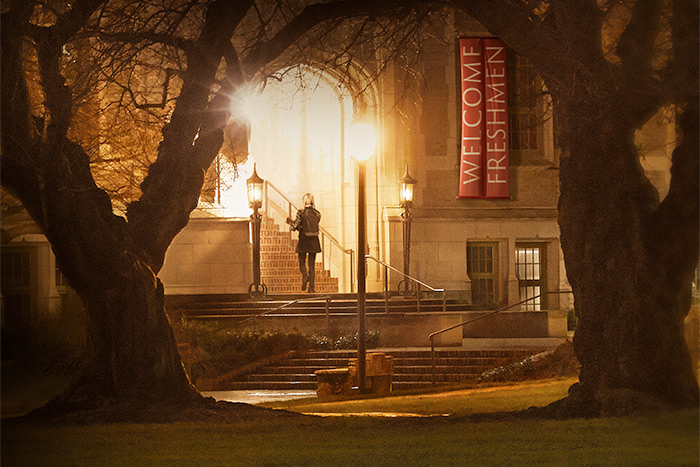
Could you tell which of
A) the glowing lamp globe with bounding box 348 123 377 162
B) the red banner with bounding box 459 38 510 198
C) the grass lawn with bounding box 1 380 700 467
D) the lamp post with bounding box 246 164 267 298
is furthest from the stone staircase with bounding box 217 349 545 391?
the red banner with bounding box 459 38 510 198

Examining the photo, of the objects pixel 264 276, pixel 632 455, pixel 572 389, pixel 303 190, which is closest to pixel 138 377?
pixel 572 389

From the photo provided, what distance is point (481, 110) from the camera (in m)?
29.9

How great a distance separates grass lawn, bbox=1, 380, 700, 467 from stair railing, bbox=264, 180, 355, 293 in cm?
1802

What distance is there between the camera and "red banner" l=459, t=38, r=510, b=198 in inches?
1169

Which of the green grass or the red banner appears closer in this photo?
the green grass

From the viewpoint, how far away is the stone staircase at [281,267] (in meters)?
29.8

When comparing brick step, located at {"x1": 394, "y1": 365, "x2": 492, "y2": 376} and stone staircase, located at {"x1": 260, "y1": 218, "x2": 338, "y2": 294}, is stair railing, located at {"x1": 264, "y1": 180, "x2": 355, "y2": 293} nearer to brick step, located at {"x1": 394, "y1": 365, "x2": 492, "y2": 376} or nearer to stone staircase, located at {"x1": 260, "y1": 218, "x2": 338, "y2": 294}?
stone staircase, located at {"x1": 260, "y1": 218, "x2": 338, "y2": 294}

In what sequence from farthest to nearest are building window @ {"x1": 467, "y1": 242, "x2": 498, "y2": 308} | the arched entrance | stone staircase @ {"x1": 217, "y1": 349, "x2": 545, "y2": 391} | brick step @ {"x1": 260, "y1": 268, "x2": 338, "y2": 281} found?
building window @ {"x1": 467, "y1": 242, "x2": 498, "y2": 308}, the arched entrance, brick step @ {"x1": 260, "y1": 268, "x2": 338, "y2": 281}, stone staircase @ {"x1": 217, "y1": 349, "x2": 545, "y2": 391}

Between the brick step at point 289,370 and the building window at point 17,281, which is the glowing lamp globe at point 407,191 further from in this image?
the building window at point 17,281

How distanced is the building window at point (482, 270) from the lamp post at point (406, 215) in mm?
3221

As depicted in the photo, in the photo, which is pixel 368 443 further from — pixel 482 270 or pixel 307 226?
pixel 482 270

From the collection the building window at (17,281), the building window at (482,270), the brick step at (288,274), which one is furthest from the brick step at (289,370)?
the building window at (482,270)

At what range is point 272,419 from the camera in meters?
11.6

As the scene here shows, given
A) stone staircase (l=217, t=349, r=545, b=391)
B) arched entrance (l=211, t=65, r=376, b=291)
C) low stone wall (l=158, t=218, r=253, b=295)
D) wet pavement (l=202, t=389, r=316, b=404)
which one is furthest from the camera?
arched entrance (l=211, t=65, r=376, b=291)
